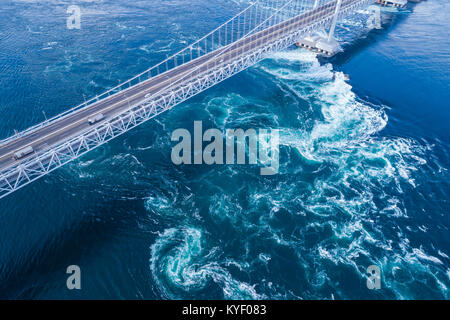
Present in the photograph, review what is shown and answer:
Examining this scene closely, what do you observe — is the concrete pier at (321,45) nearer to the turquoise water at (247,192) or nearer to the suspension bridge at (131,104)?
the turquoise water at (247,192)

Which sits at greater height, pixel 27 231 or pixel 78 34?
pixel 78 34

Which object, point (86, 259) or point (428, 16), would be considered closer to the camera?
point (86, 259)

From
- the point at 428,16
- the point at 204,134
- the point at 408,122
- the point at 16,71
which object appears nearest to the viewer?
the point at 204,134

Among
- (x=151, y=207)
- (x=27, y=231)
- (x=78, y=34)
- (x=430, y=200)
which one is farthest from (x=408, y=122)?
(x=78, y=34)

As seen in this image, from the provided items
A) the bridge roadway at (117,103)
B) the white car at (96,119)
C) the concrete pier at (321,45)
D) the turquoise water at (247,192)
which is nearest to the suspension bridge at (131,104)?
the bridge roadway at (117,103)

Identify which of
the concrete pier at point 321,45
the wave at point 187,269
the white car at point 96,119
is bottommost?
the wave at point 187,269

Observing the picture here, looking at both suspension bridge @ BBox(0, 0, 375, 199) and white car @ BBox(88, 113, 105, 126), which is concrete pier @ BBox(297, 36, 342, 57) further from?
white car @ BBox(88, 113, 105, 126)

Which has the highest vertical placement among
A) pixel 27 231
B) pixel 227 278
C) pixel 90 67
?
pixel 90 67

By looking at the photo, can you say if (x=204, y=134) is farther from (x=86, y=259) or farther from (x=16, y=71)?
(x=16, y=71)
